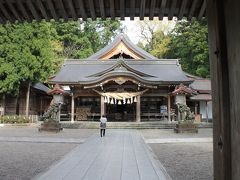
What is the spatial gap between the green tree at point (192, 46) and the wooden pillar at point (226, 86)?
32.2m

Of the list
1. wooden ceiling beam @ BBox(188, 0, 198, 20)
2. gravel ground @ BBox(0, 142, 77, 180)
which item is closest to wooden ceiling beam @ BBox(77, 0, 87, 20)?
wooden ceiling beam @ BBox(188, 0, 198, 20)

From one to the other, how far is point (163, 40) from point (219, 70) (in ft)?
140

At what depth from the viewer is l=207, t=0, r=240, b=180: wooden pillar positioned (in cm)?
289

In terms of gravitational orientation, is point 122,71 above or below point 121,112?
above

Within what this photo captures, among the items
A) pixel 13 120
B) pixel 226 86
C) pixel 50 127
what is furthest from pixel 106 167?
pixel 13 120

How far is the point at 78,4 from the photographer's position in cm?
453

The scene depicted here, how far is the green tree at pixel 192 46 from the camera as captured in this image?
36.1 metres

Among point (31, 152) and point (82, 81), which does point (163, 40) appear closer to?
point (82, 81)

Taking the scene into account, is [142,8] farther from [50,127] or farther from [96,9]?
[50,127]

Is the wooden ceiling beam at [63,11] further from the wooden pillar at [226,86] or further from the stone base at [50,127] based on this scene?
the stone base at [50,127]

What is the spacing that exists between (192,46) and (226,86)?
35519 mm

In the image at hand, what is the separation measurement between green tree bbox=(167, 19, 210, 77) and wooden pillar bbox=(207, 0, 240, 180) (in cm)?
3221

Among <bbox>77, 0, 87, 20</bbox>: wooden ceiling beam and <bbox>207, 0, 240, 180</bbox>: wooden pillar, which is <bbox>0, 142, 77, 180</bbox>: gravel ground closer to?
<bbox>77, 0, 87, 20</bbox>: wooden ceiling beam

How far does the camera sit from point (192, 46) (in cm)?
3744
